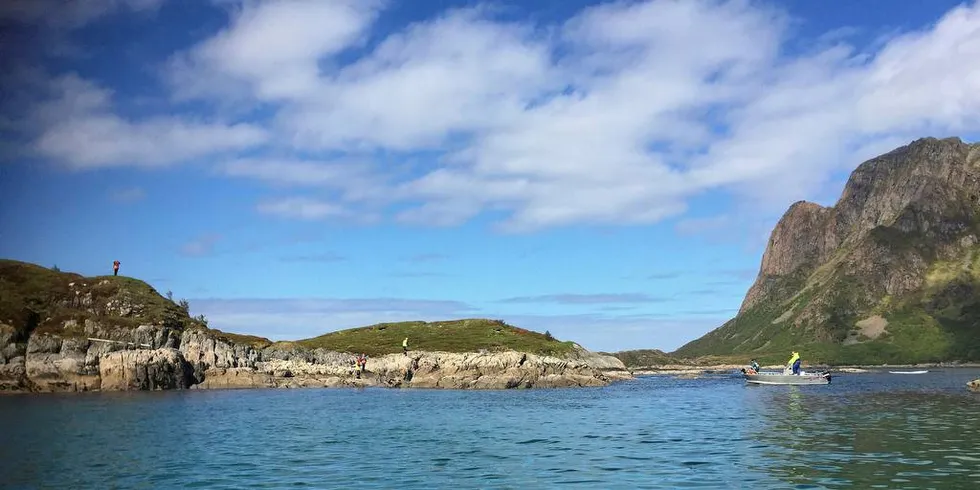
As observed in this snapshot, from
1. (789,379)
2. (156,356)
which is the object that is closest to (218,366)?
(156,356)

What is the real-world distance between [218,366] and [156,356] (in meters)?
14.8

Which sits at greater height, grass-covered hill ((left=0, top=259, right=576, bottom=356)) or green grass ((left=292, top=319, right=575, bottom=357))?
grass-covered hill ((left=0, top=259, right=576, bottom=356))

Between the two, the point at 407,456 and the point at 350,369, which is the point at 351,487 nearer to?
the point at 407,456

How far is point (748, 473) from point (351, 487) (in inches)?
772

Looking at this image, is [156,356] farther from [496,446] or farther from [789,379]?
[789,379]

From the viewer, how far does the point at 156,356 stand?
124812mm

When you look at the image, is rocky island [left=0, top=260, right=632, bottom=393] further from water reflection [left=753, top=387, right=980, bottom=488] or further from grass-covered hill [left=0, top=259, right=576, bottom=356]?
water reflection [left=753, top=387, right=980, bottom=488]

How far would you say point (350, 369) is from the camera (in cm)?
15700

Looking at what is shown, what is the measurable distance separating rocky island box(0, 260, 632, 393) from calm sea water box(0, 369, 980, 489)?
3155cm

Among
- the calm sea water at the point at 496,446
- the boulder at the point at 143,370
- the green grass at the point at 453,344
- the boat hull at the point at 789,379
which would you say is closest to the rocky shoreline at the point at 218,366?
the boulder at the point at 143,370

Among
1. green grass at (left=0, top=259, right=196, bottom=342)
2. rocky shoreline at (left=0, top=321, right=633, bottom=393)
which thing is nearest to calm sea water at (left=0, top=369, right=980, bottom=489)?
rocky shoreline at (left=0, top=321, right=633, bottom=393)

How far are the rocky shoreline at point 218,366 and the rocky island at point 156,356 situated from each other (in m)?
0.16

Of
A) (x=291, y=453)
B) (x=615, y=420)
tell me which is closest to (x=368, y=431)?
(x=291, y=453)

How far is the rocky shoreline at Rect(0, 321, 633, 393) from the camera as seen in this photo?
116 metres
